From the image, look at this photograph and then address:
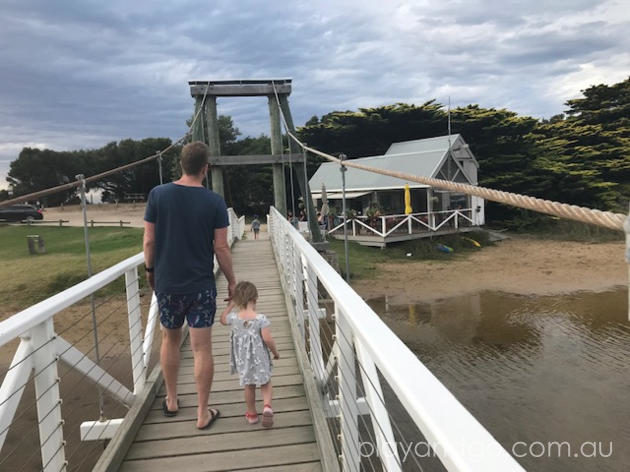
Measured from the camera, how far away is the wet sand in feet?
42.5

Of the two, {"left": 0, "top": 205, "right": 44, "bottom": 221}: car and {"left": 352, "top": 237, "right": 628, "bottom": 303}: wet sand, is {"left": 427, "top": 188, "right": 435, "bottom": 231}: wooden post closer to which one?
{"left": 352, "top": 237, "right": 628, "bottom": 303}: wet sand

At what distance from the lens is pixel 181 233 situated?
2.19 meters

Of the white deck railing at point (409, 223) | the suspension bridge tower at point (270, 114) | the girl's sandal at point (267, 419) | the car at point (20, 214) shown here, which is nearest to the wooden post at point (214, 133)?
the suspension bridge tower at point (270, 114)

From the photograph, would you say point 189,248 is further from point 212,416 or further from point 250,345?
point 212,416

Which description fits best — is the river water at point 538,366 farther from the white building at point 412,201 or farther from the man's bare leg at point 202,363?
the white building at point 412,201

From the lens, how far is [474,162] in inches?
810

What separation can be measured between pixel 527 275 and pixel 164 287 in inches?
561

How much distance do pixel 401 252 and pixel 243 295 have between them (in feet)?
48.6

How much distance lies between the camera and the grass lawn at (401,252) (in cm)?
1512

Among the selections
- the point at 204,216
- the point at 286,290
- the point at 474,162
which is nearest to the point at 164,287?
the point at 204,216

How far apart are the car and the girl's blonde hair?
2717cm

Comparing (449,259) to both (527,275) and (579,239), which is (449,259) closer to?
(527,275)

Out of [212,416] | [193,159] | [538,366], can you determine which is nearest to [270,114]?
[538,366]

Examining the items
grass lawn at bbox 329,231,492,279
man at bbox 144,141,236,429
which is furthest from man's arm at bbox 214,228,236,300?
grass lawn at bbox 329,231,492,279
